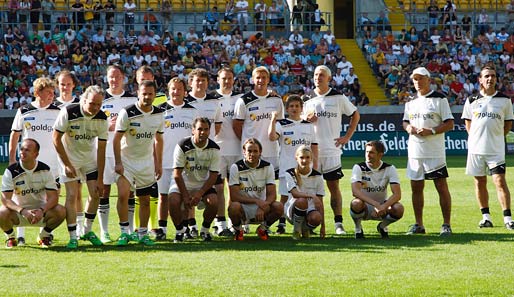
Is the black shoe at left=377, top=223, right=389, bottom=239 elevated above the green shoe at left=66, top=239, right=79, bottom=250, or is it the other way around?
the green shoe at left=66, top=239, right=79, bottom=250

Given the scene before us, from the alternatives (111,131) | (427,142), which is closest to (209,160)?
(111,131)

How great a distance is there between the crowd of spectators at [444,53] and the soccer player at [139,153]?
907 inches

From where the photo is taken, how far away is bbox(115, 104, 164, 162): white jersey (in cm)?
1080

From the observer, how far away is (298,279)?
8266mm

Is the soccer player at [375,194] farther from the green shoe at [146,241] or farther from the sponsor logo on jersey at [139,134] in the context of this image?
the sponsor logo on jersey at [139,134]

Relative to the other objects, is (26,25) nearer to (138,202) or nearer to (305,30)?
(305,30)

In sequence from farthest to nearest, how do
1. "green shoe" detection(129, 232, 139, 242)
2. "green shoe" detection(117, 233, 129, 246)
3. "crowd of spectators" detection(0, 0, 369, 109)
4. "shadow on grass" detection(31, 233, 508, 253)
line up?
"crowd of spectators" detection(0, 0, 369, 109)
"green shoe" detection(129, 232, 139, 242)
"green shoe" detection(117, 233, 129, 246)
"shadow on grass" detection(31, 233, 508, 253)

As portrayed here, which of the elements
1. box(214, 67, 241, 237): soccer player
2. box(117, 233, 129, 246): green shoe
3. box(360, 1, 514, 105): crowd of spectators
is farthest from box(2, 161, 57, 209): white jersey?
box(360, 1, 514, 105): crowd of spectators

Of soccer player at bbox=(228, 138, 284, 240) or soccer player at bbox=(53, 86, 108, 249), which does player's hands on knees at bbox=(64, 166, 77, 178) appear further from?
soccer player at bbox=(228, 138, 284, 240)

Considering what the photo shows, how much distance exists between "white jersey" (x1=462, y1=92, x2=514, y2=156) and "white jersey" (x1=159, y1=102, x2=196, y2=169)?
12.5 feet

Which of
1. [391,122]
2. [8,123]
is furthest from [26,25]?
[391,122]

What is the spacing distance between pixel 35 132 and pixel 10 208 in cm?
158

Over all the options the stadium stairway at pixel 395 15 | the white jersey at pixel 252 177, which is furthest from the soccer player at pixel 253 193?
the stadium stairway at pixel 395 15

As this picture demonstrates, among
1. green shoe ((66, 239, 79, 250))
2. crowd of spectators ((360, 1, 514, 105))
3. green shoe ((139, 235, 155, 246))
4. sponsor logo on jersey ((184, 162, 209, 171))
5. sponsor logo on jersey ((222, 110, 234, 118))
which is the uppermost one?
crowd of spectators ((360, 1, 514, 105))
